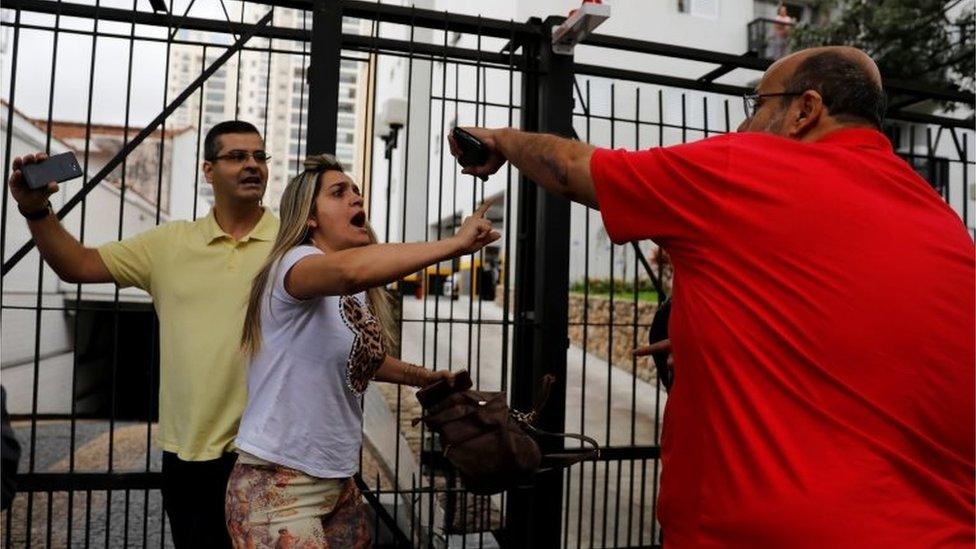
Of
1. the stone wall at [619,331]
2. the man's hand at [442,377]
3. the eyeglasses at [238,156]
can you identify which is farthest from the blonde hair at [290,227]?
the stone wall at [619,331]

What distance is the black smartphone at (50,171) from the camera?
2457 mm

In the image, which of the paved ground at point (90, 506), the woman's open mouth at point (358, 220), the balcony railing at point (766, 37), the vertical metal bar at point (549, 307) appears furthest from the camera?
the balcony railing at point (766, 37)

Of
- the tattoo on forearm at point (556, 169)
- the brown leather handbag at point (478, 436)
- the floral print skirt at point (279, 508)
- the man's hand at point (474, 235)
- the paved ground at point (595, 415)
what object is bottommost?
the paved ground at point (595, 415)

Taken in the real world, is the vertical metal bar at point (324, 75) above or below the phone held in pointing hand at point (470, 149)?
above

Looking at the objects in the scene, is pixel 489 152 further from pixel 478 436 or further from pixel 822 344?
pixel 822 344

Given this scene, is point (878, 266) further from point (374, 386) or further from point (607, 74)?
point (374, 386)

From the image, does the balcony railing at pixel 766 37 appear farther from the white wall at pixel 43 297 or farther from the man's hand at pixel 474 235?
the man's hand at pixel 474 235

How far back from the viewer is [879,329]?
1.36 m

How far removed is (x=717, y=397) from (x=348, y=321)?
1.12 metres

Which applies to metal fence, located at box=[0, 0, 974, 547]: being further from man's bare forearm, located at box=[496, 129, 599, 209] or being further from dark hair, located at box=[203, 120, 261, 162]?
man's bare forearm, located at box=[496, 129, 599, 209]

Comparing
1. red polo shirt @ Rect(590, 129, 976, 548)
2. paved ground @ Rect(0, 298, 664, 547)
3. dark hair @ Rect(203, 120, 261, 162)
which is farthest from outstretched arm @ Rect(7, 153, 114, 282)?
red polo shirt @ Rect(590, 129, 976, 548)

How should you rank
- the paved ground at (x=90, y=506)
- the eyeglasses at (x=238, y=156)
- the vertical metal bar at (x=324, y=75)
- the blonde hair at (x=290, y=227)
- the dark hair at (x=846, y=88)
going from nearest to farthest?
the dark hair at (x=846, y=88), the blonde hair at (x=290, y=227), the eyeglasses at (x=238, y=156), the vertical metal bar at (x=324, y=75), the paved ground at (x=90, y=506)

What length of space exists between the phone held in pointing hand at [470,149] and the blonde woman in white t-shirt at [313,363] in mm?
170

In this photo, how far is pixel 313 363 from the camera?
2.08 metres
